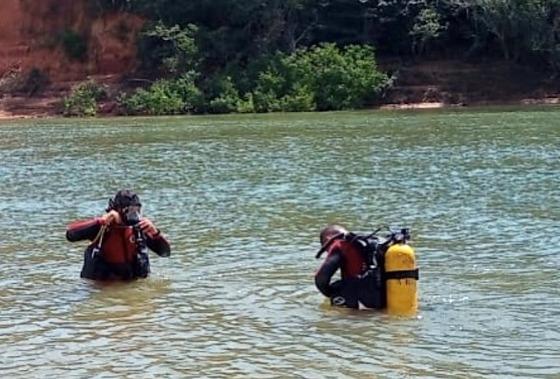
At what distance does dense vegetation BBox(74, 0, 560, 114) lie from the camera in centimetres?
4947

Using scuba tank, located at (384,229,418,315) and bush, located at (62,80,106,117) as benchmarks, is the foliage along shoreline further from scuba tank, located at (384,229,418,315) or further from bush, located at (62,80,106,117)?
scuba tank, located at (384,229,418,315)

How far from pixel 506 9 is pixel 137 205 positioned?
3943 cm

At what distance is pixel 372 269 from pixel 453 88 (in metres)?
40.9

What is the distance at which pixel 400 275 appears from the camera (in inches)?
376

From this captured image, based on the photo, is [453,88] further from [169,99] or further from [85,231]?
[85,231]

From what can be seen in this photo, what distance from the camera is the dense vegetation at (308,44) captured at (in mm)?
49469

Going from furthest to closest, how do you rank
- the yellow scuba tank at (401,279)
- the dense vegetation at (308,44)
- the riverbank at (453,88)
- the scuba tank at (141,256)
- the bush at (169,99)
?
1. the bush at (169,99)
2. the dense vegetation at (308,44)
3. the riverbank at (453,88)
4. the scuba tank at (141,256)
5. the yellow scuba tank at (401,279)

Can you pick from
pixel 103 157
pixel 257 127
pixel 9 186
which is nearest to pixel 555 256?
pixel 9 186

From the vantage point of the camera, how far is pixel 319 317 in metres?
9.93

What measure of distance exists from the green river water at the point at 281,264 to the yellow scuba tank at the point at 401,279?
0.12m

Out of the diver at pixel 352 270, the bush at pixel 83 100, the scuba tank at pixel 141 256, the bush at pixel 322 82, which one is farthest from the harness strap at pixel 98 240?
the bush at pixel 83 100

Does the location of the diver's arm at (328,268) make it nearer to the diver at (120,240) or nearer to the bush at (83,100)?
the diver at (120,240)

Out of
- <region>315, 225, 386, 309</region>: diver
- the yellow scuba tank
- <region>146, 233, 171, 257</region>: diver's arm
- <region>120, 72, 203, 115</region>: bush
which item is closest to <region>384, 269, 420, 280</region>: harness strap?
the yellow scuba tank

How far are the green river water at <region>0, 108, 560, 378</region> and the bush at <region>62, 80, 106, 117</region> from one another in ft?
77.4
